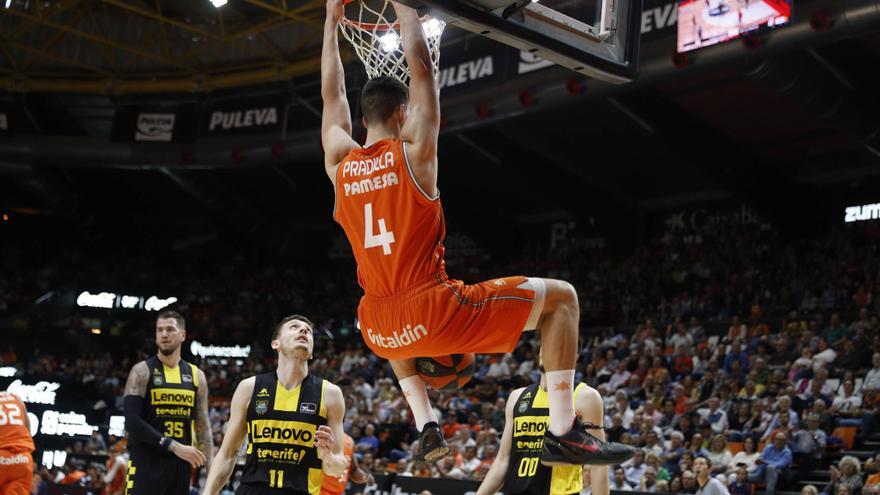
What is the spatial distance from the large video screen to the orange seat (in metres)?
5.70

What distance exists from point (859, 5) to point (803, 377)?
542 centimetres

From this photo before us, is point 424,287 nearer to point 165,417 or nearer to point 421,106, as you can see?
point 421,106

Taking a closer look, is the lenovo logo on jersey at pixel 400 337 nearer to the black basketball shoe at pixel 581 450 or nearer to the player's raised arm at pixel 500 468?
the black basketball shoe at pixel 581 450

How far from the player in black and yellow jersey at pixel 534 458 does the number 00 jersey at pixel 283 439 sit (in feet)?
4.35

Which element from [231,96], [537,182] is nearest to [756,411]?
[537,182]

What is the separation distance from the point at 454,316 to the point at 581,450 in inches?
34.3

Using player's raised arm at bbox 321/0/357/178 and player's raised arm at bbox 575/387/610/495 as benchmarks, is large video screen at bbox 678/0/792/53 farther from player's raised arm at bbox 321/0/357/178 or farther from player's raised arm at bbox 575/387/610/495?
player's raised arm at bbox 321/0/357/178

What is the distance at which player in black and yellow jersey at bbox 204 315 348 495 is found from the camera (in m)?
6.60

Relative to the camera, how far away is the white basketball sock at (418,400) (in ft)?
15.8

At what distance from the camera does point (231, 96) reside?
2619 centimetres

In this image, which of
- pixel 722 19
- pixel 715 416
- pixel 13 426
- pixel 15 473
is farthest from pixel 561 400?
pixel 722 19

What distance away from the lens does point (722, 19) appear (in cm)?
1435

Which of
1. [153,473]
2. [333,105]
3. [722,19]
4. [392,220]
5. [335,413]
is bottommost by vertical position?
[153,473]

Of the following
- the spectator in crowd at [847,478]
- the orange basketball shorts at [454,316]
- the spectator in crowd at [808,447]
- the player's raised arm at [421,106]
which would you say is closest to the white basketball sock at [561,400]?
the orange basketball shorts at [454,316]
